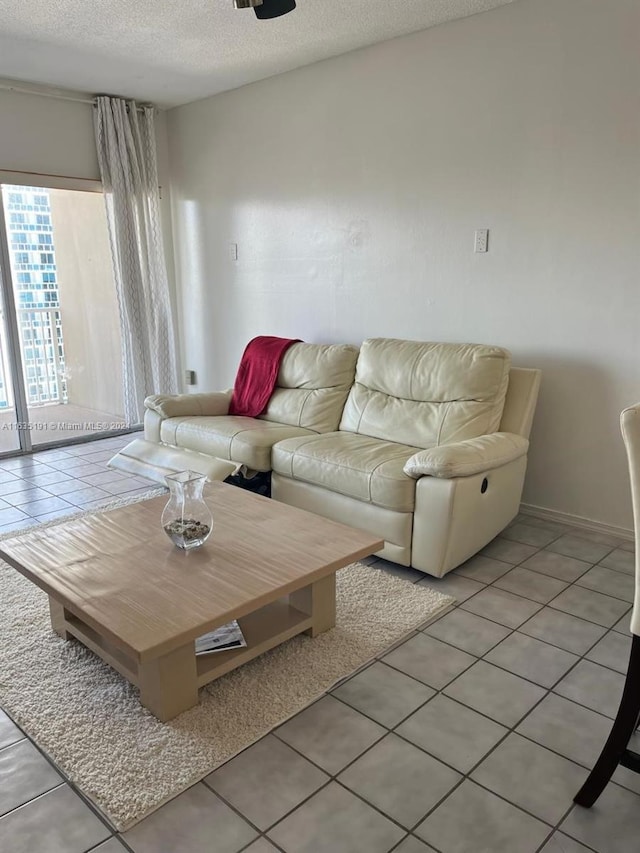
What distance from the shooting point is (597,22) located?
111 inches

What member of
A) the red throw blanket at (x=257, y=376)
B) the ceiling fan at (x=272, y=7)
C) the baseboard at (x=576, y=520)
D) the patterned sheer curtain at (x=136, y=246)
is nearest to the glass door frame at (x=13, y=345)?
the patterned sheer curtain at (x=136, y=246)

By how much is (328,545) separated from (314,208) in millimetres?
2717

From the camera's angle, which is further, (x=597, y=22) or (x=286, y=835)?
(x=597, y=22)

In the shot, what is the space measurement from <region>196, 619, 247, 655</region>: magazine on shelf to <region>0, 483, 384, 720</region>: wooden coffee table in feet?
0.08

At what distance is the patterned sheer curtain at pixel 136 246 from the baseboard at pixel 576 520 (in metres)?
3.11

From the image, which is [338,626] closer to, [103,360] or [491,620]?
[491,620]

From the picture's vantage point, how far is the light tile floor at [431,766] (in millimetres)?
1458

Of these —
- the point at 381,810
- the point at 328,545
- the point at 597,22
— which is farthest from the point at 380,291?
the point at 381,810

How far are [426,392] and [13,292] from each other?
10.2 ft

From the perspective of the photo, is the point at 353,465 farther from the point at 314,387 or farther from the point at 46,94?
the point at 46,94

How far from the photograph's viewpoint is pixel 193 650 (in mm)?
1840

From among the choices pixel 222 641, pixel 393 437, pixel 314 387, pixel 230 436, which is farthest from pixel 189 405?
pixel 222 641

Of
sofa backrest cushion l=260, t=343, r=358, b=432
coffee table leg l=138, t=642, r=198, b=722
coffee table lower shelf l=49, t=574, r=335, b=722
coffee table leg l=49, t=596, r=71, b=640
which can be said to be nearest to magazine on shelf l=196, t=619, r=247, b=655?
coffee table lower shelf l=49, t=574, r=335, b=722

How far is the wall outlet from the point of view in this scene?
3.35 metres
